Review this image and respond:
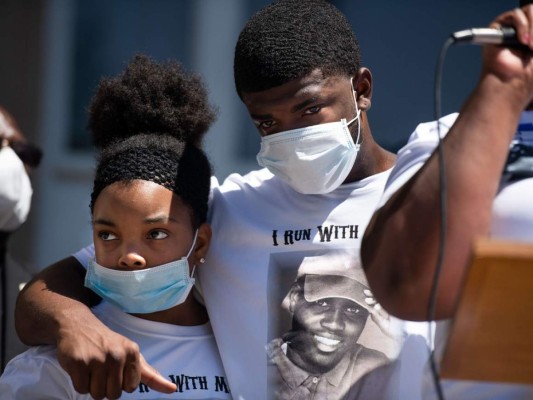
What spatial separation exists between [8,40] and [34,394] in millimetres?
4466

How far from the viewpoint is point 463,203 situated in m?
1.92

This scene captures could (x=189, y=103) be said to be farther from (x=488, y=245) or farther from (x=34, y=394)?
(x=488, y=245)

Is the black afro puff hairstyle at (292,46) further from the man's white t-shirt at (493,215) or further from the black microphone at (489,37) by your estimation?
the black microphone at (489,37)

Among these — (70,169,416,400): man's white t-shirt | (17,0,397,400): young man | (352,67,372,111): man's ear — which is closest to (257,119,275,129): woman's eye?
(17,0,397,400): young man

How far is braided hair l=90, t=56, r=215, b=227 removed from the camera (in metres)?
2.92

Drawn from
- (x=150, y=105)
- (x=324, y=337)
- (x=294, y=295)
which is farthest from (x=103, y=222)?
(x=324, y=337)

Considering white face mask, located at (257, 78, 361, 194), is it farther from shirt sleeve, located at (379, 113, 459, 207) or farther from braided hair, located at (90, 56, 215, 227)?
shirt sleeve, located at (379, 113, 459, 207)

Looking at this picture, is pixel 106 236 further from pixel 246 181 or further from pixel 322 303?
pixel 322 303

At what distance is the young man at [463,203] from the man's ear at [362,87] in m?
1.04

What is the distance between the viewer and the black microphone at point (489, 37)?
73.0 inches

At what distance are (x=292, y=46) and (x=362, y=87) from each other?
0.30 m

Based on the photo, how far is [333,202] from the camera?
2.90 meters

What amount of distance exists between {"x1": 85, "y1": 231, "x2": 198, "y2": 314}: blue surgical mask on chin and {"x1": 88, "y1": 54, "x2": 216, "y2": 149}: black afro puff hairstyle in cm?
43

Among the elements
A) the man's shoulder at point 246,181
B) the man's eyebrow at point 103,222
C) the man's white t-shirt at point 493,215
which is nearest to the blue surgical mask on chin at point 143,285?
the man's eyebrow at point 103,222
